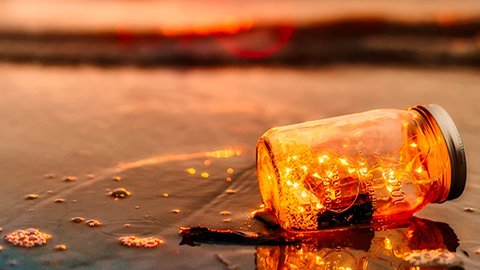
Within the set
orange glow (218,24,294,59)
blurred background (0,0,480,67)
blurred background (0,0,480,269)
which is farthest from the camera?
orange glow (218,24,294,59)

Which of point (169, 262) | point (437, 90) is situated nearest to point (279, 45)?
point (437, 90)

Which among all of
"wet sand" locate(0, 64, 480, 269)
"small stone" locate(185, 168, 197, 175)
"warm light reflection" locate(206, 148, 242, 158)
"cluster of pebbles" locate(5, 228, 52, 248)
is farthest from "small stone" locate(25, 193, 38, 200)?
"warm light reflection" locate(206, 148, 242, 158)

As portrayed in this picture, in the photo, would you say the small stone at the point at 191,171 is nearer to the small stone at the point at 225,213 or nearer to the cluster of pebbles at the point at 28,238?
the small stone at the point at 225,213

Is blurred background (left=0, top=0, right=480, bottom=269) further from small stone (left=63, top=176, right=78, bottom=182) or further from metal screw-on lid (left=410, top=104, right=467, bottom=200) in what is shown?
metal screw-on lid (left=410, top=104, right=467, bottom=200)

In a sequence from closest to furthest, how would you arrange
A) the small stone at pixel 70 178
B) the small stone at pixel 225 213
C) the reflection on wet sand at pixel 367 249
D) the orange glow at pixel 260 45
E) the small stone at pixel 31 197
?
the reflection on wet sand at pixel 367 249 → the small stone at pixel 225 213 → the small stone at pixel 31 197 → the small stone at pixel 70 178 → the orange glow at pixel 260 45

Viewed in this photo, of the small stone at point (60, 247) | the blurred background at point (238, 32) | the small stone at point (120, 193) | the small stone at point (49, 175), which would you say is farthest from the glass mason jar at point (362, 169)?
the blurred background at point (238, 32)

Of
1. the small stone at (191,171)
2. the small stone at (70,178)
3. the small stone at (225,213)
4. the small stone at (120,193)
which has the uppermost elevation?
the small stone at (70,178)

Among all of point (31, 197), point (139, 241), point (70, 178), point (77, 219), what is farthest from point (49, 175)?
point (139, 241)
